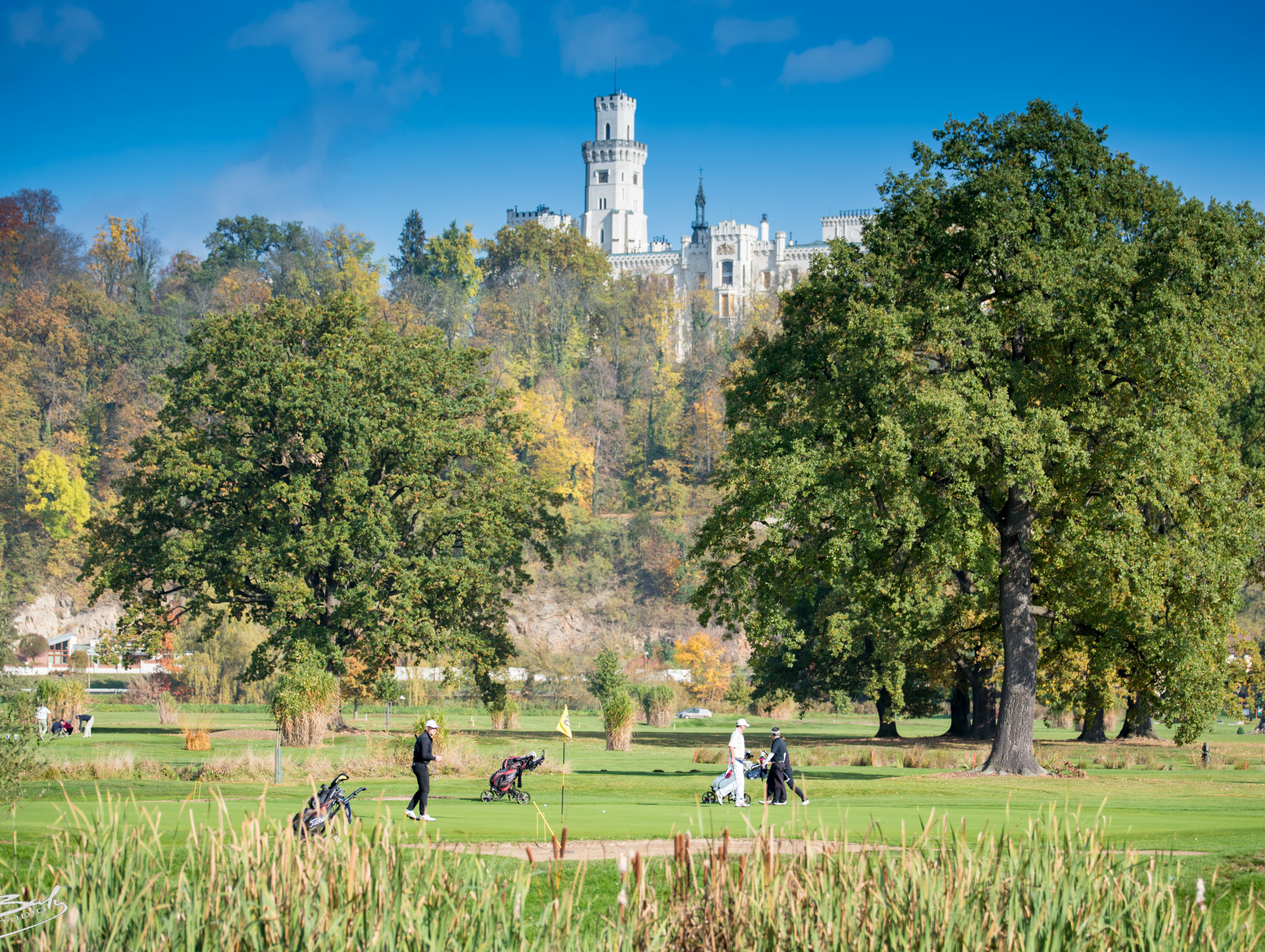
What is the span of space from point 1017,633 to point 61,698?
1261 inches

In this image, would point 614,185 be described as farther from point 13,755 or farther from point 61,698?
point 13,755

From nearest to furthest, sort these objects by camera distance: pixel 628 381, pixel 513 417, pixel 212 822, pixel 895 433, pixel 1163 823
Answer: pixel 212 822 → pixel 1163 823 → pixel 895 433 → pixel 513 417 → pixel 628 381

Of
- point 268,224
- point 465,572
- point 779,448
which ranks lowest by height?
point 465,572

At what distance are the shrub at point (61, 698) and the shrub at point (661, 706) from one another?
1018 inches

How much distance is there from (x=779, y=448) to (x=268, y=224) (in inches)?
4217

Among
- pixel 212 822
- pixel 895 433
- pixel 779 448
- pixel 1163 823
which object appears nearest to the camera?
pixel 212 822

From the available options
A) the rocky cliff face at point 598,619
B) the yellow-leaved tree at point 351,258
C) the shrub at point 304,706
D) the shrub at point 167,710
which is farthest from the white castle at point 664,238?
the shrub at point 304,706

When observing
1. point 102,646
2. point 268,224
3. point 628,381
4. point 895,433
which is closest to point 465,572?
point 102,646

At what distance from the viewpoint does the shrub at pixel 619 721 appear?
3756 centimetres

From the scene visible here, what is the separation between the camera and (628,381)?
122m

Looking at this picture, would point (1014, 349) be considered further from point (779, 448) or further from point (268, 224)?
point (268, 224)

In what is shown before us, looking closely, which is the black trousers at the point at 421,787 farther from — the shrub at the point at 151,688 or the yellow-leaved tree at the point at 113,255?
the yellow-leaved tree at the point at 113,255

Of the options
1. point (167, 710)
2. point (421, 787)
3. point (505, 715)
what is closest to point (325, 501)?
point (505, 715)

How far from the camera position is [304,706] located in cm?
3512
